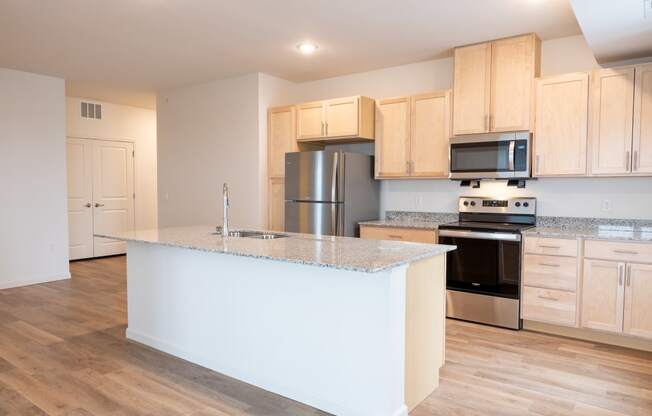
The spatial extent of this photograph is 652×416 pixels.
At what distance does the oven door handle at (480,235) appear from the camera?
376 centimetres

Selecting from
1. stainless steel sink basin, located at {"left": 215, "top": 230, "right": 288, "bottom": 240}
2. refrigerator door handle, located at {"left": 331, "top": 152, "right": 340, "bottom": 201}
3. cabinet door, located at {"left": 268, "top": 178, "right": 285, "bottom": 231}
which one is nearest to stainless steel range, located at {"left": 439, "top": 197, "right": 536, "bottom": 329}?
refrigerator door handle, located at {"left": 331, "top": 152, "right": 340, "bottom": 201}

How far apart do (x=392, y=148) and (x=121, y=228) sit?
5.23 meters

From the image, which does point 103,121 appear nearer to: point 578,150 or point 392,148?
point 392,148

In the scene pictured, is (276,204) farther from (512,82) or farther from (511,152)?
(512,82)

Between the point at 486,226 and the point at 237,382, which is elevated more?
the point at 486,226

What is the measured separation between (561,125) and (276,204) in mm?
3036

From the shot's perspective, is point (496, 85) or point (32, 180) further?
point (32, 180)

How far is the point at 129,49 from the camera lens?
448cm

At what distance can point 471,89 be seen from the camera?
4137mm

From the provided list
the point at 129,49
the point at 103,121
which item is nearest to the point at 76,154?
the point at 103,121

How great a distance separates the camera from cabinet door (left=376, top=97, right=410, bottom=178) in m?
4.61

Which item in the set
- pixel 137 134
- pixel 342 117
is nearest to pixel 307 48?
pixel 342 117

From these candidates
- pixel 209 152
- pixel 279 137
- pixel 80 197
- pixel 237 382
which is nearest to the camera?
pixel 237 382

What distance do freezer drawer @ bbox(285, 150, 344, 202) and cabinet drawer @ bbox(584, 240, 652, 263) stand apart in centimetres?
219
